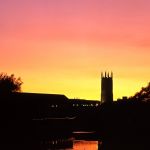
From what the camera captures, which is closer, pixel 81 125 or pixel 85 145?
pixel 85 145

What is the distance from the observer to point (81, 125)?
62312 millimetres

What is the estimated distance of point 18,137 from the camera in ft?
135

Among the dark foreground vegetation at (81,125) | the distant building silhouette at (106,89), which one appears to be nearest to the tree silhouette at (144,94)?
the dark foreground vegetation at (81,125)

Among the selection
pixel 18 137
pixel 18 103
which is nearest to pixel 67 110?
pixel 18 103

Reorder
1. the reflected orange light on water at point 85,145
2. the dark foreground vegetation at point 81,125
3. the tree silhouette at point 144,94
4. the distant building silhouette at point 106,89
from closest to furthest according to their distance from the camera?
the dark foreground vegetation at point 81,125 < the reflected orange light on water at point 85,145 < the tree silhouette at point 144,94 < the distant building silhouette at point 106,89

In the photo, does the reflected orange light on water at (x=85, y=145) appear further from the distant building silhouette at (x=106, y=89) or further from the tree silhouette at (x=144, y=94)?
the distant building silhouette at (x=106, y=89)

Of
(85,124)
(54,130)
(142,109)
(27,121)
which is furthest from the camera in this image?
(85,124)

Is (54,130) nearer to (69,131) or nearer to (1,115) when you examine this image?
(69,131)

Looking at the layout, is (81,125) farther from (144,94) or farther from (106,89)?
(106,89)

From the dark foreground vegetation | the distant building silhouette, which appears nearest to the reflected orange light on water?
the dark foreground vegetation

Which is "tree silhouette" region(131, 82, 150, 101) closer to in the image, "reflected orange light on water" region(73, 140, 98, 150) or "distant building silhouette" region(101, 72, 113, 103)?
"reflected orange light on water" region(73, 140, 98, 150)

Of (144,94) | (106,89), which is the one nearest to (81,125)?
(144,94)

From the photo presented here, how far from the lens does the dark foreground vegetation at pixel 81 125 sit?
41438 millimetres

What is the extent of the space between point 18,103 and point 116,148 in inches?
443
